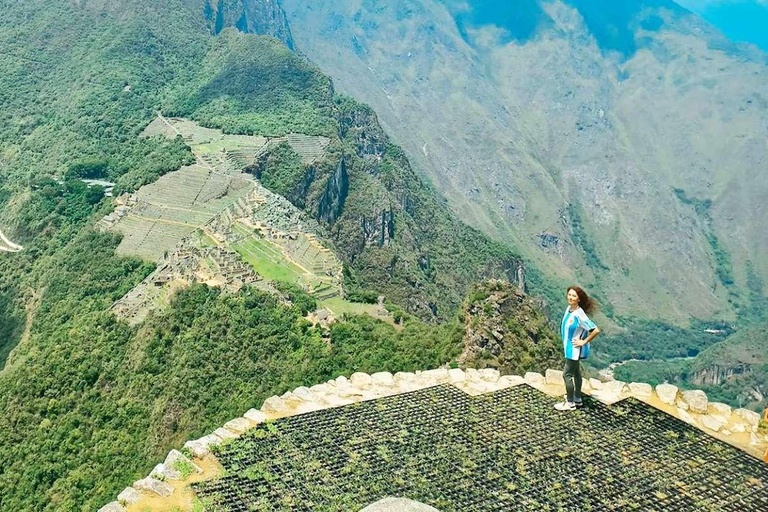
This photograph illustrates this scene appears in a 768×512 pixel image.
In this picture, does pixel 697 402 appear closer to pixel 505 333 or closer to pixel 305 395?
pixel 305 395

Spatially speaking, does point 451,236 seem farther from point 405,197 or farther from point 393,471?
point 393,471

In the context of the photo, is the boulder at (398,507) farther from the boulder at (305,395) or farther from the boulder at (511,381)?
the boulder at (511,381)

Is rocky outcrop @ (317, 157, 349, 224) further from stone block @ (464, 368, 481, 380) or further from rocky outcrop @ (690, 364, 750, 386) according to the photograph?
rocky outcrop @ (690, 364, 750, 386)

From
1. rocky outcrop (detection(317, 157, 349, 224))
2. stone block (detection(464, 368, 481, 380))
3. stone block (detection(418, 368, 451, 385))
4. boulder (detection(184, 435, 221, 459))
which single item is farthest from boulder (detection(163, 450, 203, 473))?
rocky outcrop (detection(317, 157, 349, 224))

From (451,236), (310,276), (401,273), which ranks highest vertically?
(310,276)

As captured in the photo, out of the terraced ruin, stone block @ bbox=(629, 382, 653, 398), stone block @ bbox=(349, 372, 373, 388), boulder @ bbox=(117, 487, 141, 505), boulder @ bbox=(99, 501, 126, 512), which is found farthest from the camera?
the terraced ruin

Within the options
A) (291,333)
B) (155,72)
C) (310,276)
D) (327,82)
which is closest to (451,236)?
(327,82)
